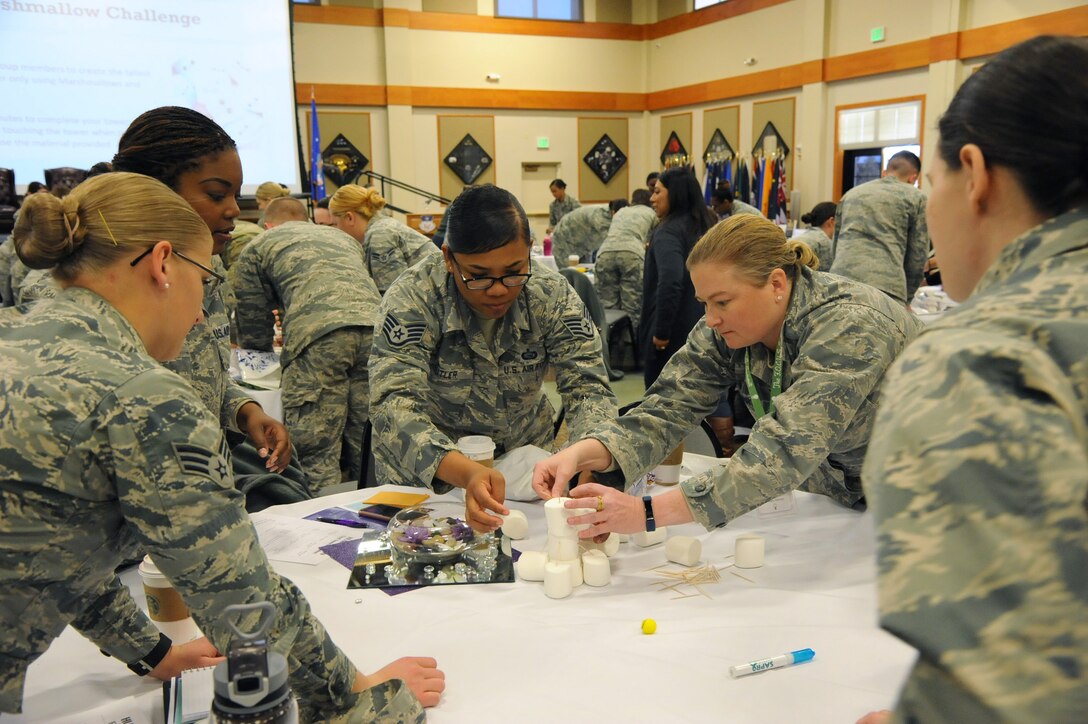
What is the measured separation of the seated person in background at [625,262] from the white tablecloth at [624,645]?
16.5 feet

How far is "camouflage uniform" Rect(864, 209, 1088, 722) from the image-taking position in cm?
62

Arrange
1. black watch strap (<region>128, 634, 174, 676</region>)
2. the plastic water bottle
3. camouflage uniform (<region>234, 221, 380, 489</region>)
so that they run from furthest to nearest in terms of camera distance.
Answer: camouflage uniform (<region>234, 221, 380, 489</region>) → black watch strap (<region>128, 634, 174, 676</region>) → the plastic water bottle

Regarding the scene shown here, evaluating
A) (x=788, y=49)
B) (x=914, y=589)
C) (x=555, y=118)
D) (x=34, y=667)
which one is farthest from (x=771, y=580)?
(x=555, y=118)

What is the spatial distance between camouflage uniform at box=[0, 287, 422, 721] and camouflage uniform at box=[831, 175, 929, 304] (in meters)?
4.54

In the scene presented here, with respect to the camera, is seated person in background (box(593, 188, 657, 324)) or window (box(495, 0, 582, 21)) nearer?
seated person in background (box(593, 188, 657, 324))

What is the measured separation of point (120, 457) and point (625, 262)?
5955mm

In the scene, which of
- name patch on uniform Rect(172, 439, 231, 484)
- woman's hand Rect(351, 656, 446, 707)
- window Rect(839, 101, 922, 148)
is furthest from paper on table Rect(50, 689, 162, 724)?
window Rect(839, 101, 922, 148)

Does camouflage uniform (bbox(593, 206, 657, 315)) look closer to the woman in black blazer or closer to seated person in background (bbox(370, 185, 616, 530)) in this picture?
the woman in black blazer

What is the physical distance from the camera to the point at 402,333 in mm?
2244

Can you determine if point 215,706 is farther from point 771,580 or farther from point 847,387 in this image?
point 847,387

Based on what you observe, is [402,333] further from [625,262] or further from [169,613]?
[625,262]

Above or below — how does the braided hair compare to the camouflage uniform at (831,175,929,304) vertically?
above

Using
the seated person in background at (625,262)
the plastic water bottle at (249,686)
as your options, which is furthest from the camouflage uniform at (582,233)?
the plastic water bottle at (249,686)

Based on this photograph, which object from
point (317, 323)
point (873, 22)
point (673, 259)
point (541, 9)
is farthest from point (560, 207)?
point (317, 323)
